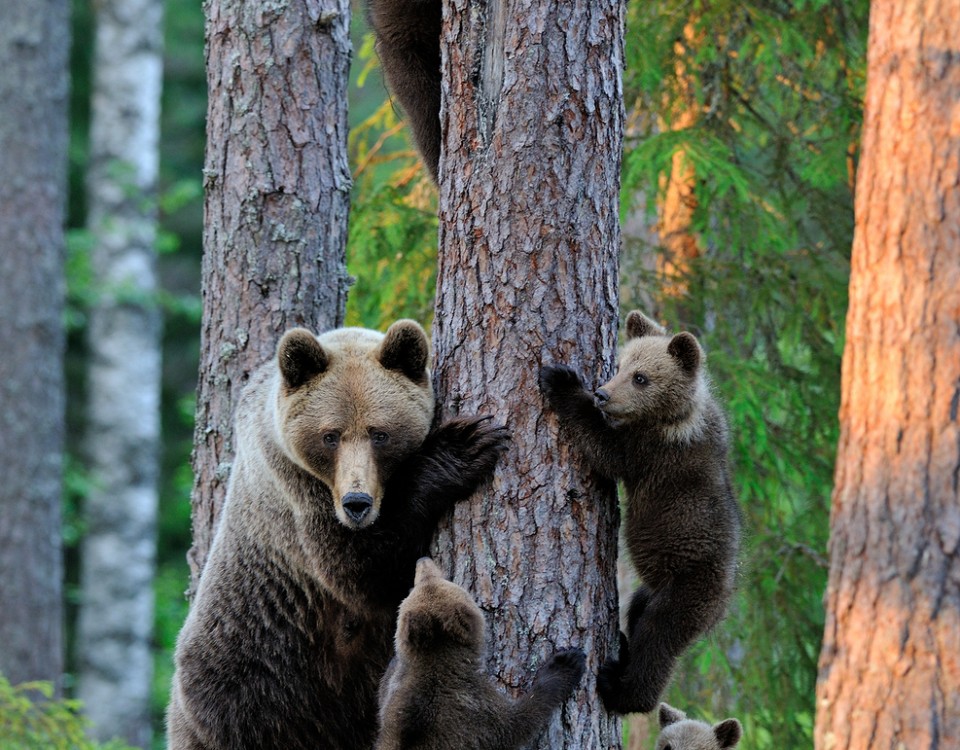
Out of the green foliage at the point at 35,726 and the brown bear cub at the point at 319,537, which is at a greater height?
the brown bear cub at the point at 319,537

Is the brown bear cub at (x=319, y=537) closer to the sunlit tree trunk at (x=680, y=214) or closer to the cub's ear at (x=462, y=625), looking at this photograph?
the cub's ear at (x=462, y=625)

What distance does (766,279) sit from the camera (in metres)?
8.16

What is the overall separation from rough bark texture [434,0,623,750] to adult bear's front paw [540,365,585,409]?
67 millimetres

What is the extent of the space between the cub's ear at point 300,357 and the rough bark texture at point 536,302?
63 centimetres

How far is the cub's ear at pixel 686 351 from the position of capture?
476 cm

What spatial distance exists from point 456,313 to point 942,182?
178cm

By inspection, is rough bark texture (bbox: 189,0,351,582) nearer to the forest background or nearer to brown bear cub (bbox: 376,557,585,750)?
the forest background

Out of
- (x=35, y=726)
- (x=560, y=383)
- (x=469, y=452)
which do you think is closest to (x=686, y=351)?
(x=560, y=383)

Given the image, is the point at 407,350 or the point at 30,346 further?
the point at 30,346

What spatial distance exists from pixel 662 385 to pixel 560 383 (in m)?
0.57

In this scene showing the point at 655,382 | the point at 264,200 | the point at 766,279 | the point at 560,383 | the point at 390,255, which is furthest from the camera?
the point at 390,255

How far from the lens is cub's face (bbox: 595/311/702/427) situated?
14.5 ft

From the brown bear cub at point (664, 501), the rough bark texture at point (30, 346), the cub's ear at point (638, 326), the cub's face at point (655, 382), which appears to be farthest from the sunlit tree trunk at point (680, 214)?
the rough bark texture at point (30, 346)

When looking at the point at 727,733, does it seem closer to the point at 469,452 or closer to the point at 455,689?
the point at 455,689
